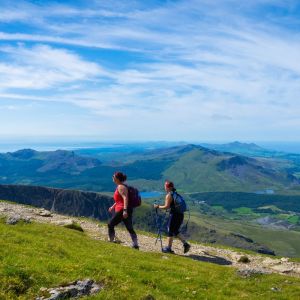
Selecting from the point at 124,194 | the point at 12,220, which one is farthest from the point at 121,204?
the point at 12,220

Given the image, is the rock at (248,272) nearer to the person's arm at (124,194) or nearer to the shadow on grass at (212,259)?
the shadow on grass at (212,259)

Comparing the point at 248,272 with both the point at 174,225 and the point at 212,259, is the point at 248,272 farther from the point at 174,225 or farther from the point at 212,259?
the point at 212,259

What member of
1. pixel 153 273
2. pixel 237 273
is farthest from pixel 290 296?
pixel 153 273

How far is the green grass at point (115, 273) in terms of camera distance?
14.3 meters

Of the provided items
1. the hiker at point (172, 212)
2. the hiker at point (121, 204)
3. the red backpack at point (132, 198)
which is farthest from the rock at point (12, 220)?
the hiker at point (172, 212)

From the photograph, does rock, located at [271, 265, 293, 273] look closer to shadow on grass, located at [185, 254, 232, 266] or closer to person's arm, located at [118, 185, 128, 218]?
shadow on grass, located at [185, 254, 232, 266]

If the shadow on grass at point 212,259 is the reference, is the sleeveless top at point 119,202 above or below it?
above

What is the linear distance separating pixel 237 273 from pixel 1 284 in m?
12.5

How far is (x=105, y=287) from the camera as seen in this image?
14500 millimetres

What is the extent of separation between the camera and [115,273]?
54.0ft

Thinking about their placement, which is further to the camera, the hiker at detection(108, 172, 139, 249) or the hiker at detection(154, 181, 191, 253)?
the hiker at detection(154, 181, 191, 253)

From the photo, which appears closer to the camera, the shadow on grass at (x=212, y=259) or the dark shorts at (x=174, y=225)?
the dark shorts at (x=174, y=225)

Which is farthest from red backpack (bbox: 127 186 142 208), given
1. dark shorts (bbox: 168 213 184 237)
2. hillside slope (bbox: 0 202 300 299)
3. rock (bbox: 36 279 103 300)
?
rock (bbox: 36 279 103 300)

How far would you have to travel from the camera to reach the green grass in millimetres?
14328
